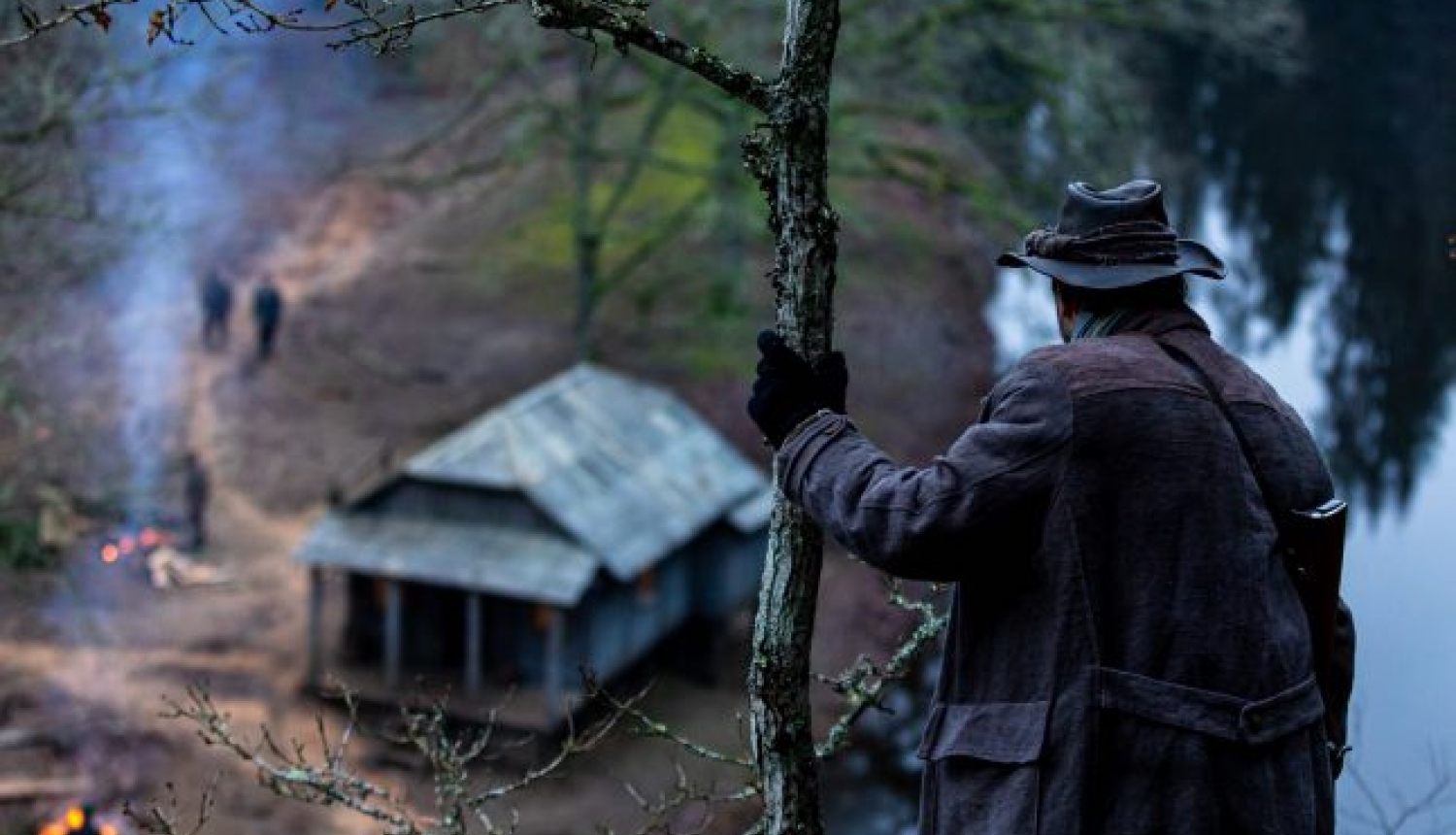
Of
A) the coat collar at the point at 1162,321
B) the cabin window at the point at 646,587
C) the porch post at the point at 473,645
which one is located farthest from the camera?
the cabin window at the point at 646,587

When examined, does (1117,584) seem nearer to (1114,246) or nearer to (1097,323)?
(1097,323)

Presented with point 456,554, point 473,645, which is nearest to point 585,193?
point 456,554

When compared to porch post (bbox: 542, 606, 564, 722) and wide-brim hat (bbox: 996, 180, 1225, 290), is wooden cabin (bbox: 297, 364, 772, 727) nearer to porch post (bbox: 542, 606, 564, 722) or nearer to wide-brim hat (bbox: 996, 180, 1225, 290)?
porch post (bbox: 542, 606, 564, 722)

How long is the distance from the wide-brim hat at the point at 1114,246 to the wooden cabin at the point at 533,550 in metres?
12.1

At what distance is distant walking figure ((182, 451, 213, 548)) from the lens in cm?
1844

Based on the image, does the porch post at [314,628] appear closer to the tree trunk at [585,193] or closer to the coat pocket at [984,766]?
the tree trunk at [585,193]

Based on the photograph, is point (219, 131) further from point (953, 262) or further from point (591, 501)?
point (591, 501)

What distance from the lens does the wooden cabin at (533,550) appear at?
15.5 meters

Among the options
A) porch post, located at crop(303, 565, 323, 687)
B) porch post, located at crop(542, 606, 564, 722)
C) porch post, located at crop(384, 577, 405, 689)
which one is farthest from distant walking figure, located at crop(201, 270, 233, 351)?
porch post, located at crop(542, 606, 564, 722)

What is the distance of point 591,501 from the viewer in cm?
1591

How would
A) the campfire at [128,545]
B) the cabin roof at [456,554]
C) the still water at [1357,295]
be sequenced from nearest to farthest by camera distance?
the still water at [1357,295]
the cabin roof at [456,554]
the campfire at [128,545]

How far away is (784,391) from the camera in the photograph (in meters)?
3.10

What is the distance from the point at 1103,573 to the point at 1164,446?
9.5 inches

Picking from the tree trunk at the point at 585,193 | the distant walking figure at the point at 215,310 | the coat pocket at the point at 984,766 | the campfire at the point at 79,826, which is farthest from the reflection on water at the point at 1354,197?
the coat pocket at the point at 984,766
